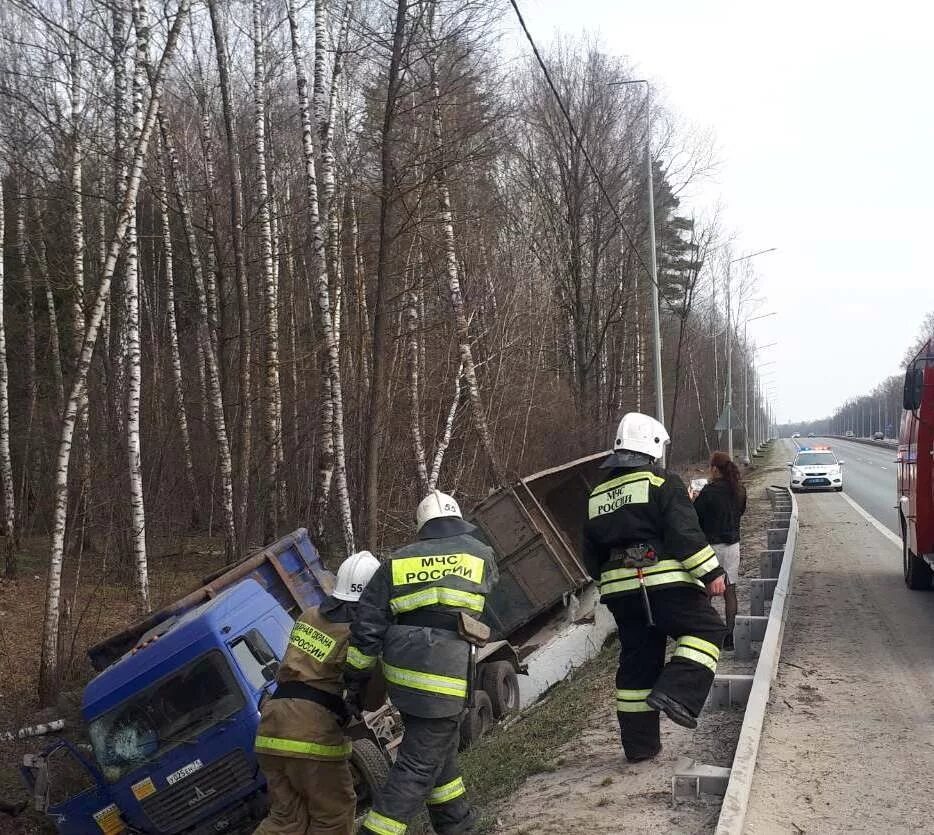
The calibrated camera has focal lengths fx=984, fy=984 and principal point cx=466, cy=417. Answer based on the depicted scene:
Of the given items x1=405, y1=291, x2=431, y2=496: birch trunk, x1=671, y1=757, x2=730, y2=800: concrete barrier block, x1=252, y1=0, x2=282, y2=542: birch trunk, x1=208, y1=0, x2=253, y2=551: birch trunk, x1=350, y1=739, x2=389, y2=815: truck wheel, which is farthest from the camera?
x1=405, y1=291, x2=431, y2=496: birch trunk

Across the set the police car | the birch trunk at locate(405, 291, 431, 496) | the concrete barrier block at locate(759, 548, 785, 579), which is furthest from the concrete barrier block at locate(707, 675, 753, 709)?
the police car

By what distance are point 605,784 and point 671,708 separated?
61 cm

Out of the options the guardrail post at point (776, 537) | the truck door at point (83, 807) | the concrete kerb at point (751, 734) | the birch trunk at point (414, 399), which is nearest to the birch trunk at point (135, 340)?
the truck door at point (83, 807)

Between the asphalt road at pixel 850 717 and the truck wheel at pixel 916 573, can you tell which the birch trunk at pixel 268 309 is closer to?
the asphalt road at pixel 850 717

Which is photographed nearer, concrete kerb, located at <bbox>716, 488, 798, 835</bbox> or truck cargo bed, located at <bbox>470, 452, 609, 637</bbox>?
concrete kerb, located at <bbox>716, 488, 798, 835</bbox>

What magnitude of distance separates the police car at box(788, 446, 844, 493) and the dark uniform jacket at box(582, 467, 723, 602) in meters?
27.9

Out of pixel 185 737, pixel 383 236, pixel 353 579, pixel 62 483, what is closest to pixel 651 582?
pixel 353 579

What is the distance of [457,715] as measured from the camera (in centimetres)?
468

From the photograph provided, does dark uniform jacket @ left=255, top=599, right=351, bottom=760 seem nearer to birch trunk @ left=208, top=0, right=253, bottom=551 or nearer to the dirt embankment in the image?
the dirt embankment

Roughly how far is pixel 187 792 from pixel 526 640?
223 inches

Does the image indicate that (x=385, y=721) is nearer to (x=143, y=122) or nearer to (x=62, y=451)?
(x=62, y=451)

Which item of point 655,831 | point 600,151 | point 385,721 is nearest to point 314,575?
point 385,721

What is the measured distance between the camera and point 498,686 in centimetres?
933

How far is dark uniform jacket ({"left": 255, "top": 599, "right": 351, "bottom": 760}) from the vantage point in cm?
501
